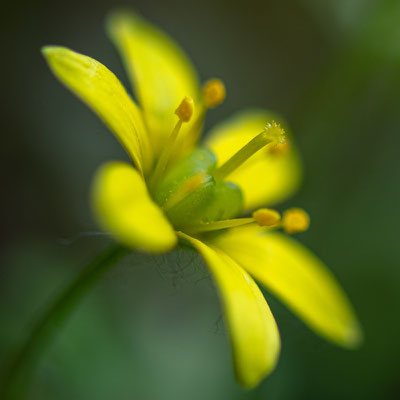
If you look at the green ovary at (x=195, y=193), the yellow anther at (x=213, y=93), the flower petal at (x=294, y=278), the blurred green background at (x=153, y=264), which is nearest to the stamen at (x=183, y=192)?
the green ovary at (x=195, y=193)

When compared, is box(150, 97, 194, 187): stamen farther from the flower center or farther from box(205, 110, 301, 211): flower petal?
box(205, 110, 301, 211): flower petal

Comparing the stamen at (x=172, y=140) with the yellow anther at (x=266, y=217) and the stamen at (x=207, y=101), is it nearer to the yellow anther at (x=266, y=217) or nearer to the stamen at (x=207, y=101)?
the stamen at (x=207, y=101)

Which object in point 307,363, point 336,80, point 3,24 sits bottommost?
point 307,363

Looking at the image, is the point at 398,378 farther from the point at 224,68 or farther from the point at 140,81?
the point at 224,68

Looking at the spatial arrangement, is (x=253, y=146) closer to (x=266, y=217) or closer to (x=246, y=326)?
(x=266, y=217)

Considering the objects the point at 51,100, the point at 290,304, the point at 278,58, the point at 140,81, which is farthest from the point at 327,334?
the point at 278,58
